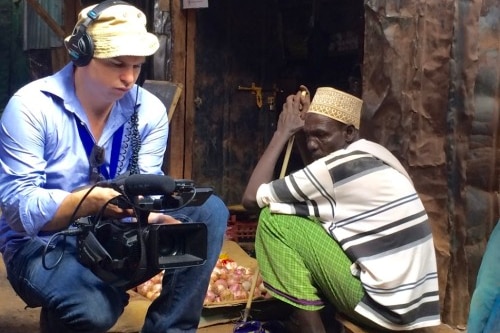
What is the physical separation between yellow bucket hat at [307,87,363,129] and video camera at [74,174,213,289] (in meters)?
1.08

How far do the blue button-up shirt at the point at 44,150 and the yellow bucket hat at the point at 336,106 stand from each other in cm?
89

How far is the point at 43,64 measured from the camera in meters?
8.37

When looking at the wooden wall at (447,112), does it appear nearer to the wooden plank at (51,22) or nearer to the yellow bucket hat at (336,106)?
the yellow bucket hat at (336,106)

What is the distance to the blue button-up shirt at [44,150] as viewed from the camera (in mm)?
2529

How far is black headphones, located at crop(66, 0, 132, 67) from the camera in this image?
2.57m

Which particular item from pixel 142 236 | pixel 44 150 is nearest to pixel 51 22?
pixel 44 150

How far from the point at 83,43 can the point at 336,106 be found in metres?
1.29

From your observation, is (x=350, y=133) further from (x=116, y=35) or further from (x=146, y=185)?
(x=146, y=185)

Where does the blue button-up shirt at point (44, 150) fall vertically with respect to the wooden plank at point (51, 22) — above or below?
below

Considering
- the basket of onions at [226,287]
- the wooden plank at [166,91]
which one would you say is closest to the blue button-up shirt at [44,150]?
the basket of onions at [226,287]

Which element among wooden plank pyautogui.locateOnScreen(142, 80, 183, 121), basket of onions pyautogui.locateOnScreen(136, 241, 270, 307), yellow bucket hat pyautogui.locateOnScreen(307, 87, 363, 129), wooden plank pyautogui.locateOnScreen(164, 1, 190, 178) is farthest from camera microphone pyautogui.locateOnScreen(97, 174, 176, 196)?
wooden plank pyautogui.locateOnScreen(164, 1, 190, 178)

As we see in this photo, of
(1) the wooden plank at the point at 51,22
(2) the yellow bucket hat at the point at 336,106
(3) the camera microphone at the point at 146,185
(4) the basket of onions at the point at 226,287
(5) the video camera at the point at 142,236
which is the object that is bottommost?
(4) the basket of onions at the point at 226,287

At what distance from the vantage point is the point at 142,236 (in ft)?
7.79

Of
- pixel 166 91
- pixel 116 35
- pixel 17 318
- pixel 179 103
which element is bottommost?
pixel 17 318
